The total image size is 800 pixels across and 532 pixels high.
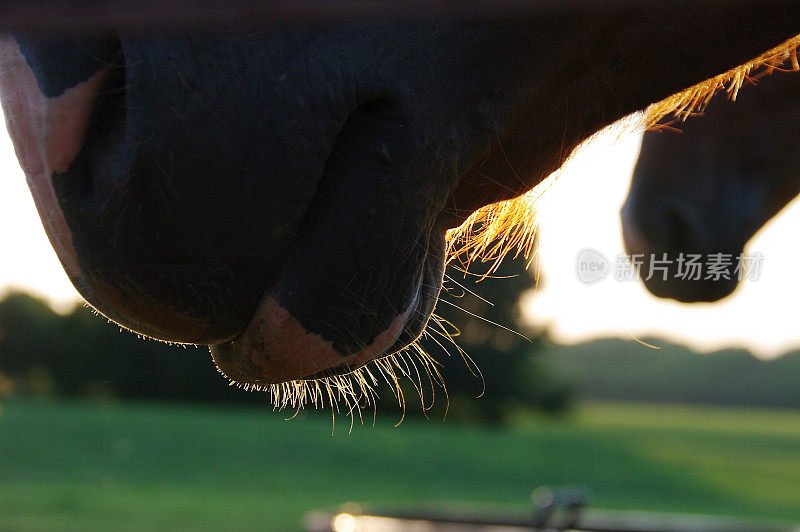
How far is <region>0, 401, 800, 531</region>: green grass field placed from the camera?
9.93 m

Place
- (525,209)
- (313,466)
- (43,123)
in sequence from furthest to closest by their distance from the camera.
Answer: (313,466) → (525,209) → (43,123)

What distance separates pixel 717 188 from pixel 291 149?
1.21 m

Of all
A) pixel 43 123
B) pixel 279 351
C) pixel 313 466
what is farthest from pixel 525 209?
pixel 313 466

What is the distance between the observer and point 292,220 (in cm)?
65

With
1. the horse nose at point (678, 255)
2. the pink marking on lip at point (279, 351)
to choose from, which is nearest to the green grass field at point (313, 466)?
the horse nose at point (678, 255)

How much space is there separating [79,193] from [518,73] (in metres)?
0.41

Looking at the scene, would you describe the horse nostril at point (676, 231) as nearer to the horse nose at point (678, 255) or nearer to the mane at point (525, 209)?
the horse nose at point (678, 255)

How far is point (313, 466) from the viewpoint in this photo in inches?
543

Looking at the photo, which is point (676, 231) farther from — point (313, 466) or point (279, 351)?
point (313, 466)

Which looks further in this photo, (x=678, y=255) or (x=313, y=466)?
(x=313, y=466)

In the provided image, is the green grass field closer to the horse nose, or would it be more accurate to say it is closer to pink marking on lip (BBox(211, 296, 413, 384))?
the horse nose

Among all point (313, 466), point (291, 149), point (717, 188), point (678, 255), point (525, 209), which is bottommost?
point (291, 149)

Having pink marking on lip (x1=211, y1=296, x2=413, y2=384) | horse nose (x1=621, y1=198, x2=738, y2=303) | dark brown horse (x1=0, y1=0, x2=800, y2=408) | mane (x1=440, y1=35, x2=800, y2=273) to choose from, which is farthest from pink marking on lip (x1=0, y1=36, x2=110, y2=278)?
horse nose (x1=621, y1=198, x2=738, y2=303)

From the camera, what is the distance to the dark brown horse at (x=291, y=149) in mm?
611
